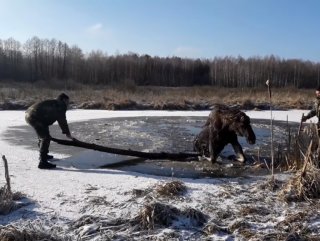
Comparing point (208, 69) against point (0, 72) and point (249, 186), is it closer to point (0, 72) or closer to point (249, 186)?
point (0, 72)

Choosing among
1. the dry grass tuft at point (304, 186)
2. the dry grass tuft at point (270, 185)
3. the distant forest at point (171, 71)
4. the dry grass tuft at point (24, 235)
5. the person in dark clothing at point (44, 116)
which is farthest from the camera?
the distant forest at point (171, 71)

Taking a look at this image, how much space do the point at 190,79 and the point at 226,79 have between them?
5069 millimetres

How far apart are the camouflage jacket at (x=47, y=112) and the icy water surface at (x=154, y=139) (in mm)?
1479

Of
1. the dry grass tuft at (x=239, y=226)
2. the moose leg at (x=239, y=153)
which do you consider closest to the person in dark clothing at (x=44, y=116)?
the moose leg at (x=239, y=153)

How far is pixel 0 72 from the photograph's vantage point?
62.7m

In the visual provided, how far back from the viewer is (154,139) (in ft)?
43.7

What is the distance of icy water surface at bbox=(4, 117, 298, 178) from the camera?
31.4 ft

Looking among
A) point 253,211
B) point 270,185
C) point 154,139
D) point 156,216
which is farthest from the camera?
point 154,139

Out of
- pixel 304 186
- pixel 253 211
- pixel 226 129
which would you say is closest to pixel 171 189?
pixel 253 211

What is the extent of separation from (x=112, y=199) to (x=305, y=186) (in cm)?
311

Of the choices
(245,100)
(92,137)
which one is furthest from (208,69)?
(92,137)

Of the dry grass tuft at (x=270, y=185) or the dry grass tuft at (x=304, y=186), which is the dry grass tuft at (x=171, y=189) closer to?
the dry grass tuft at (x=270, y=185)

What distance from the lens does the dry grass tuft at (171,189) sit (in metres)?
7.18

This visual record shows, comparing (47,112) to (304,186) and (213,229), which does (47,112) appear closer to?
(213,229)
